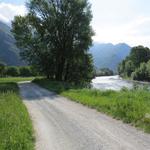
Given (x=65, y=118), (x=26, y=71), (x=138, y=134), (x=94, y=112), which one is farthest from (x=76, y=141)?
(x=26, y=71)

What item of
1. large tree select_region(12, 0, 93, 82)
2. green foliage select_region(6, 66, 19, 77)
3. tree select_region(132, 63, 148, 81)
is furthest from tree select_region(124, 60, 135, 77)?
large tree select_region(12, 0, 93, 82)

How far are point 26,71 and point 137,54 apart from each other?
4691 centimetres

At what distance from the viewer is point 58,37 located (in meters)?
60.1

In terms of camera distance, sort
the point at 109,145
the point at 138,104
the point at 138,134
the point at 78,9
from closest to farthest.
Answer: the point at 109,145, the point at 138,134, the point at 138,104, the point at 78,9

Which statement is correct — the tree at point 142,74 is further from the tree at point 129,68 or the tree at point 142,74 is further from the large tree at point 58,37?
the large tree at point 58,37

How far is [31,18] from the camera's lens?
6094 cm

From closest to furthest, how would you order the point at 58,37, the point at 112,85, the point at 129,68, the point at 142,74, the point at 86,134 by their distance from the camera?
the point at 86,134
the point at 58,37
the point at 112,85
the point at 142,74
the point at 129,68

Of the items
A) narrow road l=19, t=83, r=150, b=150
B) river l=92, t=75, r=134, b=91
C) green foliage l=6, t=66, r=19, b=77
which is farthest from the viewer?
green foliage l=6, t=66, r=19, b=77

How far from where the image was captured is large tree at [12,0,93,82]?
58.0 m

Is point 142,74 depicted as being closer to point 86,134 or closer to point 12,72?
point 12,72

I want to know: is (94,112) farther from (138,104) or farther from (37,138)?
(37,138)

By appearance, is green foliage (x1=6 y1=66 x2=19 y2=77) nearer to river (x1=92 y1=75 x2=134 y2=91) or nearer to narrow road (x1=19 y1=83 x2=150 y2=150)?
river (x1=92 y1=75 x2=134 y2=91)

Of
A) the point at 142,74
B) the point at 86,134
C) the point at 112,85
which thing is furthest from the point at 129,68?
the point at 86,134

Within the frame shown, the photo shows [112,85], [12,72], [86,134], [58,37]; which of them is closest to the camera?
[86,134]
